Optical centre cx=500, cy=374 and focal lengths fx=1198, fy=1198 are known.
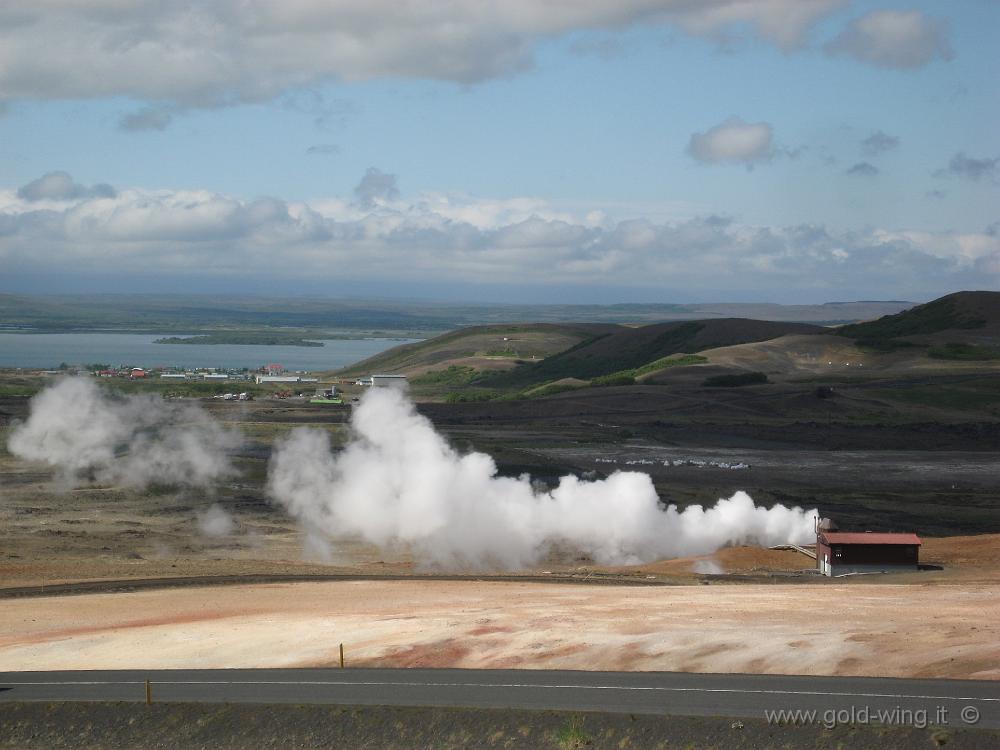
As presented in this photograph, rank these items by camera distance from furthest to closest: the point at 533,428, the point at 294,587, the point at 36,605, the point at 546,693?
1. the point at 533,428
2. the point at 294,587
3. the point at 36,605
4. the point at 546,693

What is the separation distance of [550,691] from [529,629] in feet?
29.7

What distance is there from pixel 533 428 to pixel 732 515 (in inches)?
2518

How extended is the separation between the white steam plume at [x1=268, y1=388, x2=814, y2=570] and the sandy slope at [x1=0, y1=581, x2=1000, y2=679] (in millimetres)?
17210

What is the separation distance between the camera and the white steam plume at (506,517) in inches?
2928

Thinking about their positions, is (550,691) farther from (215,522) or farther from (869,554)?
(215,522)

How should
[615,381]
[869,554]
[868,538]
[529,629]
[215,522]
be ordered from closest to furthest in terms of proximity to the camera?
[529,629], [869,554], [868,538], [215,522], [615,381]

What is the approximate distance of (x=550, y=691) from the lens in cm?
3378

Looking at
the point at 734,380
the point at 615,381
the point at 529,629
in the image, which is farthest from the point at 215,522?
the point at 615,381

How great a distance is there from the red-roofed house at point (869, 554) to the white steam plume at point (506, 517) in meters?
11.1

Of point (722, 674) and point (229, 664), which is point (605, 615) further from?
point (229, 664)

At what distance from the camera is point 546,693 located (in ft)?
110

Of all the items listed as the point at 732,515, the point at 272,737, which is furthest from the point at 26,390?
the point at 272,737

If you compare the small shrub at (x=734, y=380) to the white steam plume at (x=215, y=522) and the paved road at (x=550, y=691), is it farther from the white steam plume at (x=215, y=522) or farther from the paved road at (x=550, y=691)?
the paved road at (x=550, y=691)

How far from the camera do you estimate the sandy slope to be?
124ft
